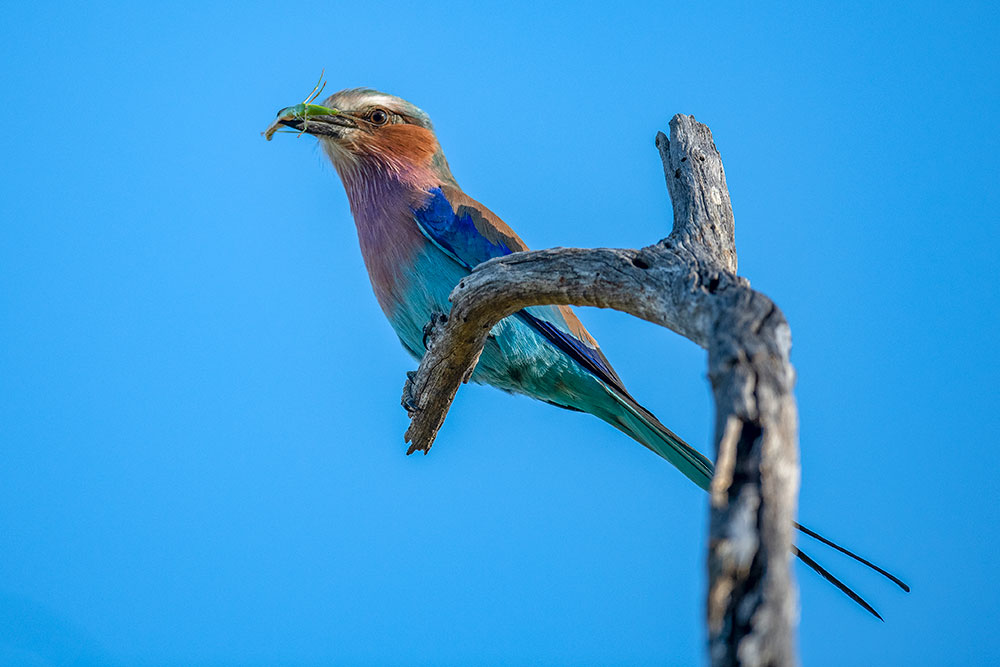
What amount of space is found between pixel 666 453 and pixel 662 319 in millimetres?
1055

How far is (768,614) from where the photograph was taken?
0.97m

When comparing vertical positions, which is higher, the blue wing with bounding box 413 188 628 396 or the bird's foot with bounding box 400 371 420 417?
the blue wing with bounding box 413 188 628 396

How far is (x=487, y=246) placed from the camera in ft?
8.84

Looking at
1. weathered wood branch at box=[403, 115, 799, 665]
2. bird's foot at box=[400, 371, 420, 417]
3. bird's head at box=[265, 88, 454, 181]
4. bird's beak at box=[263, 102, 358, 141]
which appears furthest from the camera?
bird's head at box=[265, 88, 454, 181]

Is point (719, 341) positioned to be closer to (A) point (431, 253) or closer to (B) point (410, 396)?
(B) point (410, 396)

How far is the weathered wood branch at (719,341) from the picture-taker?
0.98 metres

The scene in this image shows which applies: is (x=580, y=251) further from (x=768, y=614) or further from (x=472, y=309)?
(x=768, y=614)

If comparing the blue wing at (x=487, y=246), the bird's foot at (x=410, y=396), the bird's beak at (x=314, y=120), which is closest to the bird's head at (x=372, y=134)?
the bird's beak at (x=314, y=120)

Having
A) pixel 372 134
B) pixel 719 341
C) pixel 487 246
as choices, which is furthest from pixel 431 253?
pixel 719 341

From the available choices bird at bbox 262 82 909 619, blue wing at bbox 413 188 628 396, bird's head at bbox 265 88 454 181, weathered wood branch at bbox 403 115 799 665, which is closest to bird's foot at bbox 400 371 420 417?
weathered wood branch at bbox 403 115 799 665

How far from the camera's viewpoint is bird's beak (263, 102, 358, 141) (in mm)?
2734

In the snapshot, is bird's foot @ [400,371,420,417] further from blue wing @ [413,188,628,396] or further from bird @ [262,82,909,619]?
blue wing @ [413,188,628,396]

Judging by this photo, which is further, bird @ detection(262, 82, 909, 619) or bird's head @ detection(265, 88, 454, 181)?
bird's head @ detection(265, 88, 454, 181)

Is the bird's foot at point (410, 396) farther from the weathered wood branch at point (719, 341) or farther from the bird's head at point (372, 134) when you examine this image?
the bird's head at point (372, 134)
